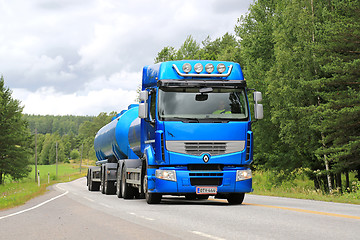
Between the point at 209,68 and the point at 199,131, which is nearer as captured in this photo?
the point at 199,131

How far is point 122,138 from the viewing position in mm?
21875

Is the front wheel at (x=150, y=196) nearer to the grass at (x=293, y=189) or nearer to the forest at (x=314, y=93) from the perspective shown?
the grass at (x=293, y=189)

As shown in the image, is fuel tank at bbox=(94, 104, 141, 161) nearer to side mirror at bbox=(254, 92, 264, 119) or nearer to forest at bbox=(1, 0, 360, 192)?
side mirror at bbox=(254, 92, 264, 119)

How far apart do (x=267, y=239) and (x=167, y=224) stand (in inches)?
106

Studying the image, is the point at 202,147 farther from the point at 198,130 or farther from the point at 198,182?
the point at 198,182

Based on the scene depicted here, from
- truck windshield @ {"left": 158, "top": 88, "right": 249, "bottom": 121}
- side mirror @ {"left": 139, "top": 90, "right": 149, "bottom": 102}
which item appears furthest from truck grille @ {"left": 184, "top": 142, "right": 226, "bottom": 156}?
side mirror @ {"left": 139, "top": 90, "right": 149, "bottom": 102}

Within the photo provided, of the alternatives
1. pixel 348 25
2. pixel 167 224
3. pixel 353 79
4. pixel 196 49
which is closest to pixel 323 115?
pixel 353 79

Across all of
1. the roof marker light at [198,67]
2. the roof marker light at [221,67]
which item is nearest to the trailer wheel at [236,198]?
the roof marker light at [221,67]

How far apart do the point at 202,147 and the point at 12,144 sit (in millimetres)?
50835

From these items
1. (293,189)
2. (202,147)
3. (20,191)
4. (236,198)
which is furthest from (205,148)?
(20,191)

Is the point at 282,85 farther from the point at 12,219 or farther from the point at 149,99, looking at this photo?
the point at 12,219

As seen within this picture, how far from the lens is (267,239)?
7.37 meters

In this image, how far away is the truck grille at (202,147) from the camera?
14.1 meters

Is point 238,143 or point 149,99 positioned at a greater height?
point 149,99
